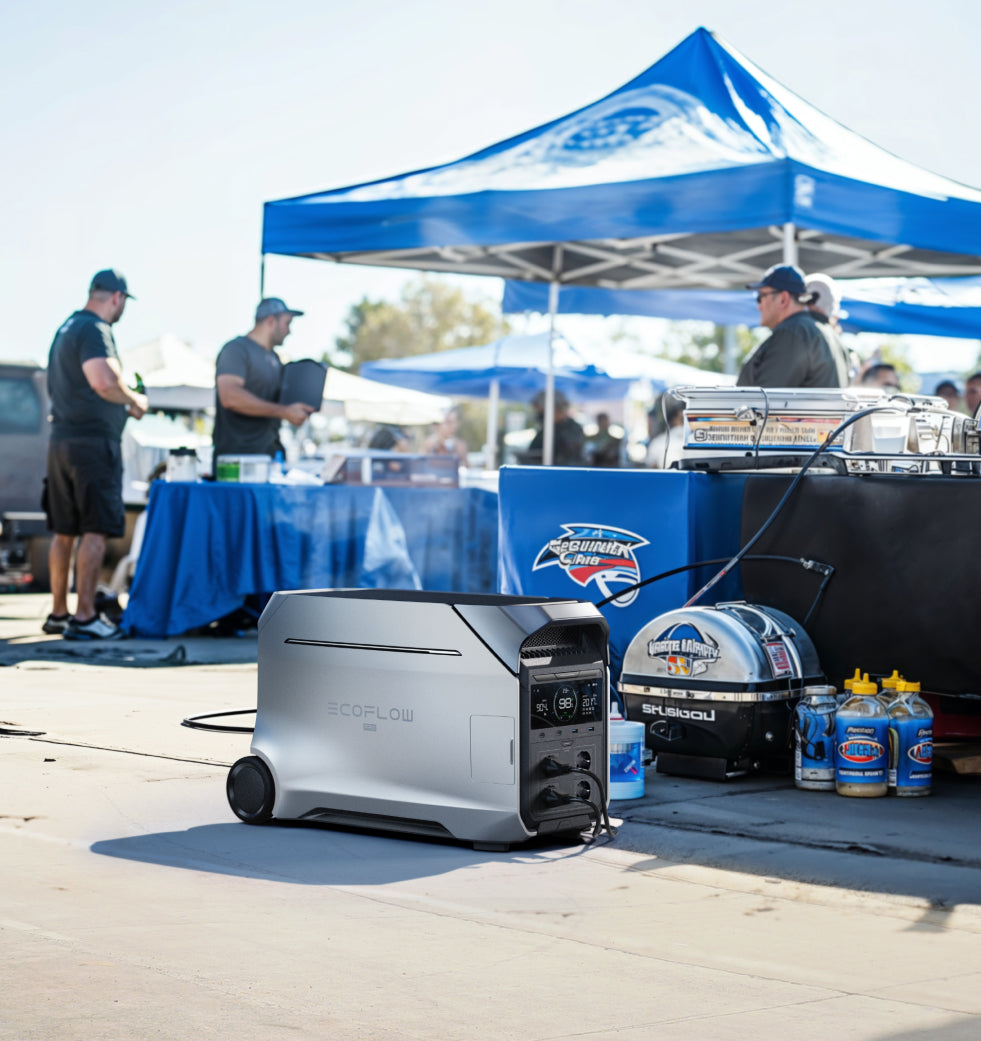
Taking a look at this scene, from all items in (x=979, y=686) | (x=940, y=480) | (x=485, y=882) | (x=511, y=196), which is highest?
(x=511, y=196)

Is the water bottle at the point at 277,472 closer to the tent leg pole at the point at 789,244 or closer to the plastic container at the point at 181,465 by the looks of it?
the plastic container at the point at 181,465

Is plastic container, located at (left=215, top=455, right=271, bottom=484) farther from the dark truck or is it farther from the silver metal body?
the dark truck

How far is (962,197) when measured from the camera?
29.3 feet

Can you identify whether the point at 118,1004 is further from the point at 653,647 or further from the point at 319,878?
the point at 653,647

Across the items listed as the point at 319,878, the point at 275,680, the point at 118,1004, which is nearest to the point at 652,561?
the point at 275,680

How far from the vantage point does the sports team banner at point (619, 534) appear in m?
5.37

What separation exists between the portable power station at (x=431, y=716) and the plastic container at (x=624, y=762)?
0.43 meters

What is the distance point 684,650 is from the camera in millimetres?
4730

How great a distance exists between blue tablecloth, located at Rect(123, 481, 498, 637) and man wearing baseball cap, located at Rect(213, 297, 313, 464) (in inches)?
23.4

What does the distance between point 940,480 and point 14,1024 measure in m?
→ 3.18

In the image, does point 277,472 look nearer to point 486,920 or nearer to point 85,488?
point 85,488

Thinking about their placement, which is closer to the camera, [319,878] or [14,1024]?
[14,1024]

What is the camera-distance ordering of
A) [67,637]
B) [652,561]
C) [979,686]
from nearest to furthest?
[979,686] → [652,561] → [67,637]

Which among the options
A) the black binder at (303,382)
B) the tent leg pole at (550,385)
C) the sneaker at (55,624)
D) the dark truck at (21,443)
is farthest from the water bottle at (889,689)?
the dark truck at (21,443)
